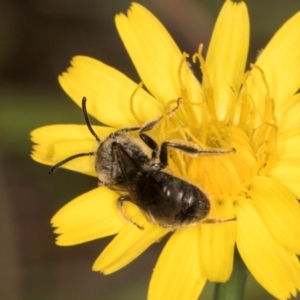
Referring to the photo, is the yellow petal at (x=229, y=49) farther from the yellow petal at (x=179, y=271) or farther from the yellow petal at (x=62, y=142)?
the yellow petal at (x=179, y=271)

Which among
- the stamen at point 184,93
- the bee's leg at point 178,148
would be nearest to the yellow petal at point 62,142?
the stamen at point 184,93

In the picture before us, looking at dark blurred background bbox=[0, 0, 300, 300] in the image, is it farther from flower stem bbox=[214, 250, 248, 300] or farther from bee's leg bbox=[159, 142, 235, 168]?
bee's leg bbox=[159, 142, 235, 168]

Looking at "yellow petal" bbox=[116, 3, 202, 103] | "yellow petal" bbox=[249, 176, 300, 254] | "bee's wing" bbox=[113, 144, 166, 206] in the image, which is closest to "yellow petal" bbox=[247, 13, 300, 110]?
"yellow petal" bbox=[116, 3, 202, 103]

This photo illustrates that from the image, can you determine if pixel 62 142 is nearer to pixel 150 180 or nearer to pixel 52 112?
pixel 150 180

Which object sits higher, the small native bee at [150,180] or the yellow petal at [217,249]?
the small native bee at [150,180]

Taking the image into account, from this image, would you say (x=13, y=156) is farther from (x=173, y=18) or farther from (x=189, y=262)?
(x=189, y=262)
